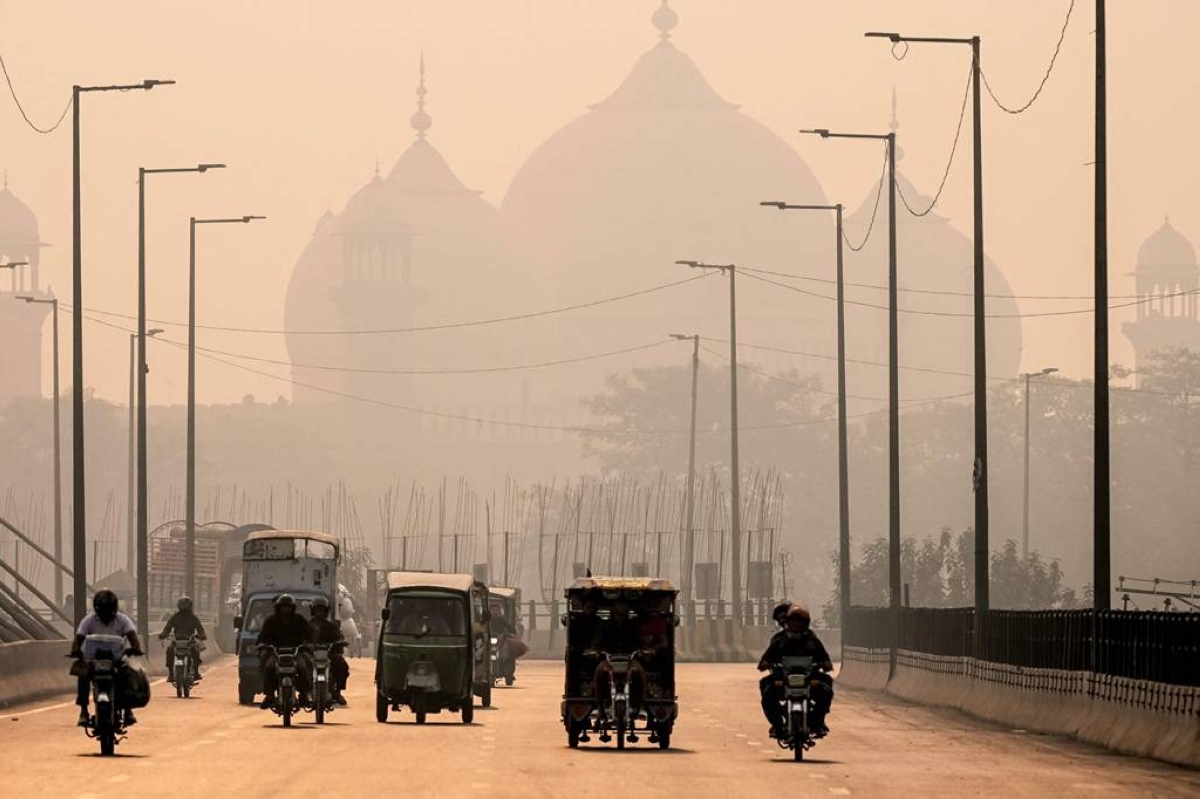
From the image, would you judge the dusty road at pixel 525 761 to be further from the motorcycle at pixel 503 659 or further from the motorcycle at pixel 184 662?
the motorcycle at pixel 503 659

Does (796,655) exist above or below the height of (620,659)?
above

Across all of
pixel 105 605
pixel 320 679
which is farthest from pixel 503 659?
pixel 105 605

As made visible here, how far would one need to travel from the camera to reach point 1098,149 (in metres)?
35.3

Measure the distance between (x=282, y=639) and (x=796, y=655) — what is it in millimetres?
7727

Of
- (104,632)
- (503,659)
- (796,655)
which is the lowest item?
(503,659)

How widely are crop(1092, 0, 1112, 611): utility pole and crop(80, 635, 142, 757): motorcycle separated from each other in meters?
10.5

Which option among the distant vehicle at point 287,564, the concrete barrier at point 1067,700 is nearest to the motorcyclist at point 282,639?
the concrete barrier at point 1067,700

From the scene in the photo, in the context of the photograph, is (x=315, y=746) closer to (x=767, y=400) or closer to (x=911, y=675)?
(x=911, y=675)

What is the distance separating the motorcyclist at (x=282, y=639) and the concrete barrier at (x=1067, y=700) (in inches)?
299

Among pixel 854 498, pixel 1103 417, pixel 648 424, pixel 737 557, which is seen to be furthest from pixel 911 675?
pixel 648 424

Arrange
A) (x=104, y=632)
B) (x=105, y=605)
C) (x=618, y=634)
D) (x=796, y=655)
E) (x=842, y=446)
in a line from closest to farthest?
(x=105, y=605) → (x=104, y=632) → (x=796, y=655) → (x=618, y=634) → (x=842, y=446)

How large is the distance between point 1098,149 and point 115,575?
5753 cm

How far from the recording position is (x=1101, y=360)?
115 ft

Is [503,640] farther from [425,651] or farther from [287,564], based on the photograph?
[425,651]
